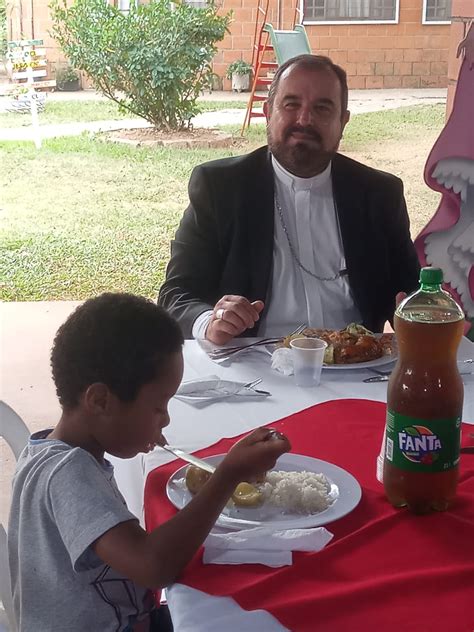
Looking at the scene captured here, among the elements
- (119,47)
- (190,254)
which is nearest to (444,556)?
(190,254)

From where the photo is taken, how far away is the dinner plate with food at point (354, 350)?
1.64 meters

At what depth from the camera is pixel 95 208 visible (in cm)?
730

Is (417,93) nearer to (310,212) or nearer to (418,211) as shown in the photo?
(418,211)

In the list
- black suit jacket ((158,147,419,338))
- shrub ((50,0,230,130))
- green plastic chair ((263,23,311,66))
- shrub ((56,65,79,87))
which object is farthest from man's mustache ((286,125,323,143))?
shrub ((56,65,79,87))

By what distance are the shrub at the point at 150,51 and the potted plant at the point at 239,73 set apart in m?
1.82

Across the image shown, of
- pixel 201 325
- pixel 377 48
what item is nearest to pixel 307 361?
pixel 201 325

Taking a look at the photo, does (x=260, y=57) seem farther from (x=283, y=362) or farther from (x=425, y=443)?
(x=425, y=443)

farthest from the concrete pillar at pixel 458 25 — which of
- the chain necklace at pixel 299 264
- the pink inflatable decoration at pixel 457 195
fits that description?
the chain necklace at pixel 299 264

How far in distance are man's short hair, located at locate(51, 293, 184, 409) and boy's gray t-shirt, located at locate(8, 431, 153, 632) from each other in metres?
0.09

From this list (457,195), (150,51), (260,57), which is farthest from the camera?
(260,57)

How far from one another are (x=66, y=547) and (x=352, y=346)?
2.54 ft

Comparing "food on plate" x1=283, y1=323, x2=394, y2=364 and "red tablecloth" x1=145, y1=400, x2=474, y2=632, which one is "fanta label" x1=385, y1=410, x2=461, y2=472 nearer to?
"red tablecloth" x1=145, y1=400, x2=474, y2=632

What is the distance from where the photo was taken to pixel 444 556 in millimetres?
966

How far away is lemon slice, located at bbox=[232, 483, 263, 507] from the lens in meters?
1.07
